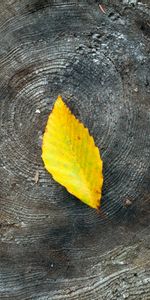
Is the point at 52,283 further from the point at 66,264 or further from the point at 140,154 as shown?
the point at 140,154

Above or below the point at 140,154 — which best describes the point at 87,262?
below

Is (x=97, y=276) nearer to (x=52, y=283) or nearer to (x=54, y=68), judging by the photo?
(x=52, y=283)

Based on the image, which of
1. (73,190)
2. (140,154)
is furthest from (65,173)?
(140,154)

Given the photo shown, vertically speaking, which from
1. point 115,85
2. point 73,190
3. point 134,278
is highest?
point 115,85
